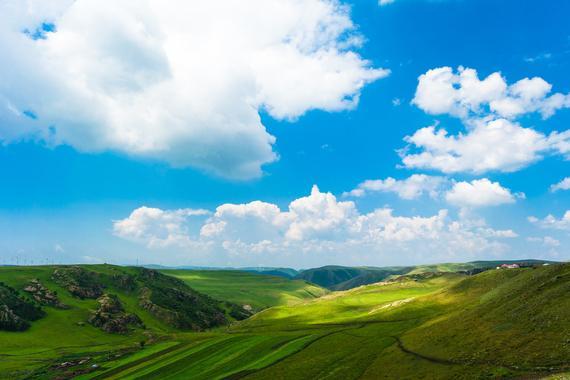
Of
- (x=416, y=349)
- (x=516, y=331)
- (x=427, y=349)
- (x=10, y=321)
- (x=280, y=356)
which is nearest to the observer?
(x=516, y=331)

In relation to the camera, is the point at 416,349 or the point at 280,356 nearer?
the point at 416,349

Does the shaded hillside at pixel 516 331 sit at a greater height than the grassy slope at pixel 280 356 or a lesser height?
greater

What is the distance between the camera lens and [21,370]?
117 meters

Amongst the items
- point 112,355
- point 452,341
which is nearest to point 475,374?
point 452,341

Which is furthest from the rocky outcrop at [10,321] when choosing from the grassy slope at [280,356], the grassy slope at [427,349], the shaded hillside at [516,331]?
the shaded hillside at [516,331]

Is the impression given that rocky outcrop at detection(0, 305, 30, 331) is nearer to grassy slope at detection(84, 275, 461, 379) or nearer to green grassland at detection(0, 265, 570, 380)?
green grassland at detection(0, 265, 570, 380)

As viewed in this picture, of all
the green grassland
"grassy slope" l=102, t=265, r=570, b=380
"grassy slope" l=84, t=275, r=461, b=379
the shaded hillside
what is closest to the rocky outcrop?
the green grassland

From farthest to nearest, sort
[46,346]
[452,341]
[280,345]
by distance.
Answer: [46,346] → [280,345] → [452,341]

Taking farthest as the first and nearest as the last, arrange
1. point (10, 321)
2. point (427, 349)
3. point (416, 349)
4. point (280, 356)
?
point (10, 321) → point (280, 356) → point (416, 349) → point (427, 349)

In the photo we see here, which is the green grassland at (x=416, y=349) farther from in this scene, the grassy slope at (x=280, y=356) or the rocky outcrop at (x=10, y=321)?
the rocky outcrop at (x=10, y=321)

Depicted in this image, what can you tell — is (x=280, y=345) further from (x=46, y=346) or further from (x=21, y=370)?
(x=46, y=346)

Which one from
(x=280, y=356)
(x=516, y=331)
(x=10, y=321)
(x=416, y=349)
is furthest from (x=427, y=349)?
(x=10, y=321)

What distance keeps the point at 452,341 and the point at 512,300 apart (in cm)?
1771

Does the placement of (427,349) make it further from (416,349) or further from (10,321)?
(10,321)
